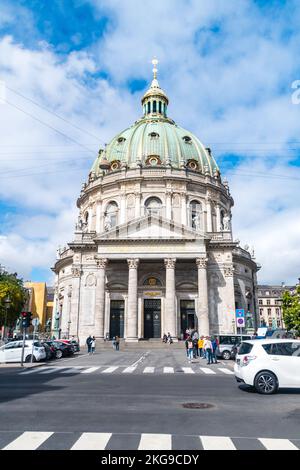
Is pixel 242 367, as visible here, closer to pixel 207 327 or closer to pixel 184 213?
pixel 207 327

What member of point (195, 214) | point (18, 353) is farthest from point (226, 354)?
point (195, 214)

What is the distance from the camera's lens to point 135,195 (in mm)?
56188

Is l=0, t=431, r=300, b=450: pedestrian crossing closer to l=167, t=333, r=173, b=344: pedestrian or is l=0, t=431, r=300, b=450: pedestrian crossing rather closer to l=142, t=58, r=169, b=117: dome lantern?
l=167, t=333, r=173, b=344: pedestrian

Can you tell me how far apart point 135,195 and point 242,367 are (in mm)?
44816

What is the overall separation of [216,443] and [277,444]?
3.22 feet

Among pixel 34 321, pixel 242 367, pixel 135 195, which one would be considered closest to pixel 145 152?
pixel 135 195

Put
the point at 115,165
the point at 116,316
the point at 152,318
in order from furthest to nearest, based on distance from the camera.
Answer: the point at 115,165 < the point at 116,316 < the point at 152,318

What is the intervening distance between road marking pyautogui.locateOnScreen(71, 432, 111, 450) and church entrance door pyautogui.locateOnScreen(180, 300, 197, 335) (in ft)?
138

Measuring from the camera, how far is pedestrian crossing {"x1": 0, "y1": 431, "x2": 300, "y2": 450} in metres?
6.25

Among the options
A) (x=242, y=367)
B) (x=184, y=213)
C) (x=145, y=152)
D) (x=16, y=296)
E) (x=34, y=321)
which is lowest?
(x=242, y=367)

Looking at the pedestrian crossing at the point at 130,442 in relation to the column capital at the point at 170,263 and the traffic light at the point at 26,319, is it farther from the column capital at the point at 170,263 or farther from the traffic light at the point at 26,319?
the column capital at the point at 170,263

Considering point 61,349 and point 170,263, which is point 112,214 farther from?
point 61,349

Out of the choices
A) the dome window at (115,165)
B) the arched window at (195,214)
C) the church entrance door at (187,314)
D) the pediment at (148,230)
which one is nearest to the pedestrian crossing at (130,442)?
the pediment at (148,230)

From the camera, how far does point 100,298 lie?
147 feet
